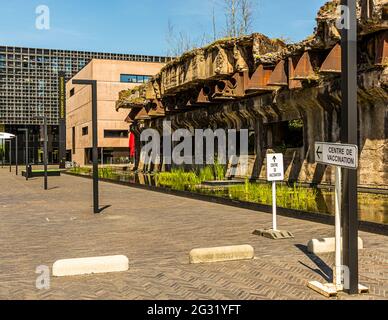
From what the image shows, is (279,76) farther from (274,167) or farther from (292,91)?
(274,167)

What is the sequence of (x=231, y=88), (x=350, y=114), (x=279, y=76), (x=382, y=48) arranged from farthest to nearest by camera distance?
(x=231, y=88) < (x=279, y=76) < (x=382, y=48) < (x=350, y=114)

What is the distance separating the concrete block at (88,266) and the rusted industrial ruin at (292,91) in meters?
11.4

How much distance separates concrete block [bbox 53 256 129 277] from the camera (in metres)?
6.35

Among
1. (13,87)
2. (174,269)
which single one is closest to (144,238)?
(174,269)

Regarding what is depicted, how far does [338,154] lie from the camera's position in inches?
205

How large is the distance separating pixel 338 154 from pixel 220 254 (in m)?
2.79

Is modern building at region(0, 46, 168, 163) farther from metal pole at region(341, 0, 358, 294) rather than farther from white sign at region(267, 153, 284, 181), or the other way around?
metal pole at region(341, 0, 358, 294)

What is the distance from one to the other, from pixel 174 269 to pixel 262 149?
17.5m

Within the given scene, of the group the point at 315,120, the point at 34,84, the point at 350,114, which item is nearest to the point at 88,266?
the point at 350,114

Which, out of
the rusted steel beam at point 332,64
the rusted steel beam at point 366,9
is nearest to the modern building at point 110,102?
the rusted steel beam at point 332,64

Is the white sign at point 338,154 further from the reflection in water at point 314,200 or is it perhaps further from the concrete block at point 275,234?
the reflection in water at point 314,200

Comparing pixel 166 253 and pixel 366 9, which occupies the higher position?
pixel 366 9
